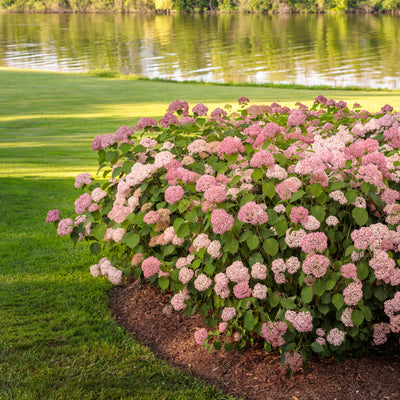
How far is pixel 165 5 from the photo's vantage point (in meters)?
106

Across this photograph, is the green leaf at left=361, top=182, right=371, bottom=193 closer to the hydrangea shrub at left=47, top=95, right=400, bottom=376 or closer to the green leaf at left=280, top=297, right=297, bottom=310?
the hydrangea shrub at left=47, top=95, right=400, bottom=376

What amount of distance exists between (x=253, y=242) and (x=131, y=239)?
113 centimetres

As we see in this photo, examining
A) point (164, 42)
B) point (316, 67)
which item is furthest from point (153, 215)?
point (164, 42)

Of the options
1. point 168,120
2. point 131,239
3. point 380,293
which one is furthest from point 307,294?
point 168,120

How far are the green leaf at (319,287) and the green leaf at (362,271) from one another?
233 mm

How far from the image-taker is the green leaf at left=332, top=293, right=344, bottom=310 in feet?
9.78

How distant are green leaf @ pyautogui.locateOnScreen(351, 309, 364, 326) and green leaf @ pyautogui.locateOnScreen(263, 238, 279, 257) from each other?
2.05ft

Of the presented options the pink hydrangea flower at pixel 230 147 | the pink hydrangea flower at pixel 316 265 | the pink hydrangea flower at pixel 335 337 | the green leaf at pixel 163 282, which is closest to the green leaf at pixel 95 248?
the green leaf at pixel 163 282

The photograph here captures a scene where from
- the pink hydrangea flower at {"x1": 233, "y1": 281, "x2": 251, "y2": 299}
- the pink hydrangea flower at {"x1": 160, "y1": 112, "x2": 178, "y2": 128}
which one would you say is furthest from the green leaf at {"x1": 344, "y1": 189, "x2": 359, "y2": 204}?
the pink hydrangea flower at {"x1": 160, "y1": 112, "x2": 178, "y2": 128}

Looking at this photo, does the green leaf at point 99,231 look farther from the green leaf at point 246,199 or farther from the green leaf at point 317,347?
the green leaf at point 317,347

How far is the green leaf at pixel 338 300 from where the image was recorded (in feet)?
9.78

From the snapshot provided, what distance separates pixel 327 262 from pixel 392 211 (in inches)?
25.7

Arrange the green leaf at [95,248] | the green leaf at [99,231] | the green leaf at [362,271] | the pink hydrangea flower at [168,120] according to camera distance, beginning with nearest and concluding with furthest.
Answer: the green leaf at [362,271] < the green leaf at [99,231] < the green leaf at [95,248] < the pink hydrangea flower at [168,120]

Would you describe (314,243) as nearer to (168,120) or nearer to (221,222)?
(221,222)
